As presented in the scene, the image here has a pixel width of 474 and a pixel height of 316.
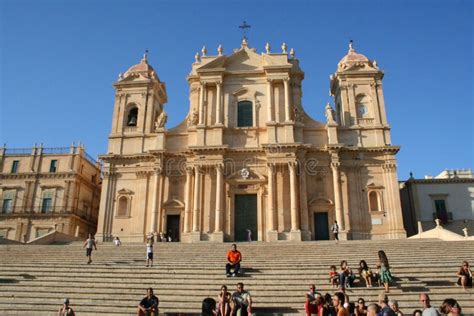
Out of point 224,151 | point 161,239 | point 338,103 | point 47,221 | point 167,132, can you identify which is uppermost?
point 338,103

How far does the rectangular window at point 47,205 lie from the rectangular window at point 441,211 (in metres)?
32.1

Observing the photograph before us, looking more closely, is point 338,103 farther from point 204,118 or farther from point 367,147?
point 204,118

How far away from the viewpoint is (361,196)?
28672 millimetres

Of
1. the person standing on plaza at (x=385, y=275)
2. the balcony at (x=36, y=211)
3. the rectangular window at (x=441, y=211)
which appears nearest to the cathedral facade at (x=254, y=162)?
the rectangular window at (x=441, y=211)

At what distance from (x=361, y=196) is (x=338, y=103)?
8269mm

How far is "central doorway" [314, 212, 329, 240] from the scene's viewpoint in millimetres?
28094

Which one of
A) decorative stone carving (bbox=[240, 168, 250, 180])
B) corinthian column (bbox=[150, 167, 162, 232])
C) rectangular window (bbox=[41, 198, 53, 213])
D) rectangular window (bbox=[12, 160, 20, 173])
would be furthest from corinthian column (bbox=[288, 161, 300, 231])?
rectangular window (bbox=[12, 160, 20, 173])

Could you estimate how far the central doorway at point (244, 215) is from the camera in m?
28.2

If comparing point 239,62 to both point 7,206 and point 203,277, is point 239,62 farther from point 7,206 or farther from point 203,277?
point 7,206

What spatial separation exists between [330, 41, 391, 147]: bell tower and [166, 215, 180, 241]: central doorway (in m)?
13.1

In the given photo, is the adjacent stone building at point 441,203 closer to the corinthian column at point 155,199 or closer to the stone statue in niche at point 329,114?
the stone statue in niche at point 329,114

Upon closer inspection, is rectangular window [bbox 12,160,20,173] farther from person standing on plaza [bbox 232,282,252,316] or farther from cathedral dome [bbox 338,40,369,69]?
person standing on plaza [bbox 232,282,252,316]

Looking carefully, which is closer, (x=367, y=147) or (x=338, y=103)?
(x=367, y=147)

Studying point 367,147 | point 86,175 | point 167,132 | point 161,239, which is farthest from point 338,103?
point 86,175
